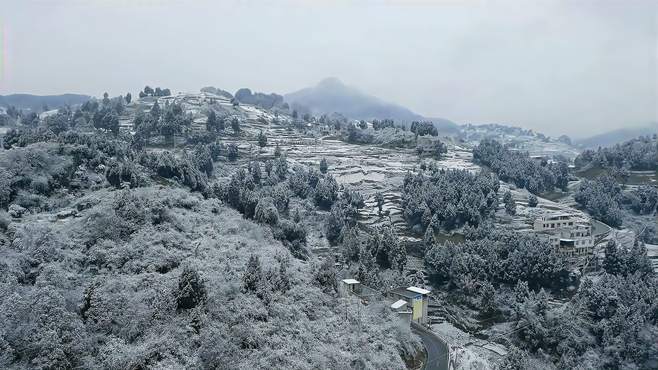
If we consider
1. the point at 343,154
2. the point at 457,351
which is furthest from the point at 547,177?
the point at 457,351

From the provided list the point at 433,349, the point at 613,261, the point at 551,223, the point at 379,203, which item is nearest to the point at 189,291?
the point at 433,349

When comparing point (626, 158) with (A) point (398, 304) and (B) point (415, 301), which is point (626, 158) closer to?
(B) point (415, 301)

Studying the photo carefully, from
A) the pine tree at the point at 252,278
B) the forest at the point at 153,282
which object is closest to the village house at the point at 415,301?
the forest at the point at 153,282

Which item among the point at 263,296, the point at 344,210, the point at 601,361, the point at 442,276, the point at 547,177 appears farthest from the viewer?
the point at 547,177

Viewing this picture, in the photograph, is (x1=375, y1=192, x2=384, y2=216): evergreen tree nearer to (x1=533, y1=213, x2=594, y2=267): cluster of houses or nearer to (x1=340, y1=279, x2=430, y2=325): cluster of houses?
(x1=533, y1=213, x2=594, y2=267): cluster of houses

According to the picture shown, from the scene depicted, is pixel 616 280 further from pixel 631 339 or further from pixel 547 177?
pixel 547 177

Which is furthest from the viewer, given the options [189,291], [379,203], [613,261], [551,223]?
[379,203]
